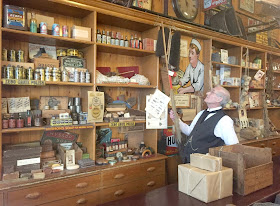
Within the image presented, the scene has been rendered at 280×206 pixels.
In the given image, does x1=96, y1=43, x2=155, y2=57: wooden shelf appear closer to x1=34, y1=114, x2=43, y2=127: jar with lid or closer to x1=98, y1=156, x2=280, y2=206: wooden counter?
x1=34, y1=114, x2=43, y2=127: jar with lid

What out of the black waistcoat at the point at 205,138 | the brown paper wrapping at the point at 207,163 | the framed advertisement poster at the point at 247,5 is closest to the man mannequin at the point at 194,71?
the black waistcoat at the point at 205,138

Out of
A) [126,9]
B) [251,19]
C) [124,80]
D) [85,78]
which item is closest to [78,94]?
[85,78]

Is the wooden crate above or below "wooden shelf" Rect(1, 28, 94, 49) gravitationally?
below

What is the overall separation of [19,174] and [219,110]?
2026 millimetres

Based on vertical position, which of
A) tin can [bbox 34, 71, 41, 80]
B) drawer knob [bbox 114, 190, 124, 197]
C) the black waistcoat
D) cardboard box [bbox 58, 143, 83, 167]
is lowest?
drawer knob [bbox 114, 190, 124, 197]

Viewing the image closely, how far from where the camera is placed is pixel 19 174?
1.97m

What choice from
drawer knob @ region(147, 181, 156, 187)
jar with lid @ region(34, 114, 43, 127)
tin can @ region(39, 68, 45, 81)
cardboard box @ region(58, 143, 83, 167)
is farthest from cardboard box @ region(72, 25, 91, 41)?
drawer knob @ region(147, 181, 156, 187)

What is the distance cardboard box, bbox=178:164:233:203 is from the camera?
1.33m

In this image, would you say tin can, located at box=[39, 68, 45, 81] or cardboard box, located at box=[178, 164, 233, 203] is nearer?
cardboard box, located at box=[178, 164, 233, 203]

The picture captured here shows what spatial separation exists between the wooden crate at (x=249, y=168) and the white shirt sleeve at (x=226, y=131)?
1.65 feet

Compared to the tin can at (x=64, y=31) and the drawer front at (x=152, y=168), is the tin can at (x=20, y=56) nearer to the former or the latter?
→ the tin can at (x=64, y=31)

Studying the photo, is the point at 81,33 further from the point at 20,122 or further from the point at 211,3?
the point at 211,3

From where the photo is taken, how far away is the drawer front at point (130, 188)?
2.28 meters

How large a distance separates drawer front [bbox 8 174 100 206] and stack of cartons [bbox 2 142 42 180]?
0.18 metres
